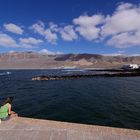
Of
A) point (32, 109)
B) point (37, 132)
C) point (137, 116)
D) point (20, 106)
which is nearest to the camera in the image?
point (37, 132)

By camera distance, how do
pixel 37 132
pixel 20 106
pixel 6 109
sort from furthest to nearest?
pixel 20 106 → pixel 6 109 → pixel 37 132

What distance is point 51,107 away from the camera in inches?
1064

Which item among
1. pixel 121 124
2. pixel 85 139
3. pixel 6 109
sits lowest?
pixel 121 124

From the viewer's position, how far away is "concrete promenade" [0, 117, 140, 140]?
31.8 feet

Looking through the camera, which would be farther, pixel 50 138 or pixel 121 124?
pixel 121 124

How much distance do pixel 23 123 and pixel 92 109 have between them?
48.4 ft

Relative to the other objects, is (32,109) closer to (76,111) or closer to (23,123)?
(76,111)

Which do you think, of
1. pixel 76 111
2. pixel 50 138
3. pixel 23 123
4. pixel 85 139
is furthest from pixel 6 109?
pixel 76 111

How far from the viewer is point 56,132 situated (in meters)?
10.3

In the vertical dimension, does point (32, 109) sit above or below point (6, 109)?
below

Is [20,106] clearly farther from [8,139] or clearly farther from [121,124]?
[8,139]

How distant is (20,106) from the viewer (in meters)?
28.2

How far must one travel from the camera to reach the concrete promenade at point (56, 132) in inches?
382

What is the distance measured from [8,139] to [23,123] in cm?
230
